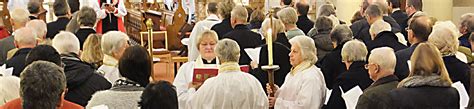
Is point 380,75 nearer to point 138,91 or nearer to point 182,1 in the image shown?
point 138,91

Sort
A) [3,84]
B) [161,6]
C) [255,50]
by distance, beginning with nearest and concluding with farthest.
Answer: [3,84] → [255,50] → [161,6]

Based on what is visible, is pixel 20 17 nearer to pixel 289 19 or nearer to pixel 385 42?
pixel 289 19

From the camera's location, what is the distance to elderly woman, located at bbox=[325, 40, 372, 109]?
5.46 m

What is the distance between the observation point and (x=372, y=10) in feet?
25.6

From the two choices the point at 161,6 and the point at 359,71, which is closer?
the point at 359,71

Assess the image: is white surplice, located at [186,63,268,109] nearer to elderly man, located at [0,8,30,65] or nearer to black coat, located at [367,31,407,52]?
black coat, located at [367,31,407,52]

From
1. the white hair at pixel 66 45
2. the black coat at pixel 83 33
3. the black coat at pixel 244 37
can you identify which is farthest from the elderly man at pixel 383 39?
the black coat at pixel 83 33

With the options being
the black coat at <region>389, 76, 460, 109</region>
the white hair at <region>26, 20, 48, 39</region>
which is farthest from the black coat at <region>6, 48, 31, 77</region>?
the black coat at <region>389, 76, 460, 109</region>

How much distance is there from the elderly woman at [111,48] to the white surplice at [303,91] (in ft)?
3.98

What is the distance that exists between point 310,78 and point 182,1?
9.18 meters

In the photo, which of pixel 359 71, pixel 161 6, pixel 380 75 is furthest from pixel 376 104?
pixel 161 6

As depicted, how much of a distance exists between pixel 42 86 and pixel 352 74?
98.2 inches

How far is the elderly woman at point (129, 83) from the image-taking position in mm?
4375

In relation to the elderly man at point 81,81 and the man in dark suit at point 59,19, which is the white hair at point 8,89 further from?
the man in dark suit at point 59,19
